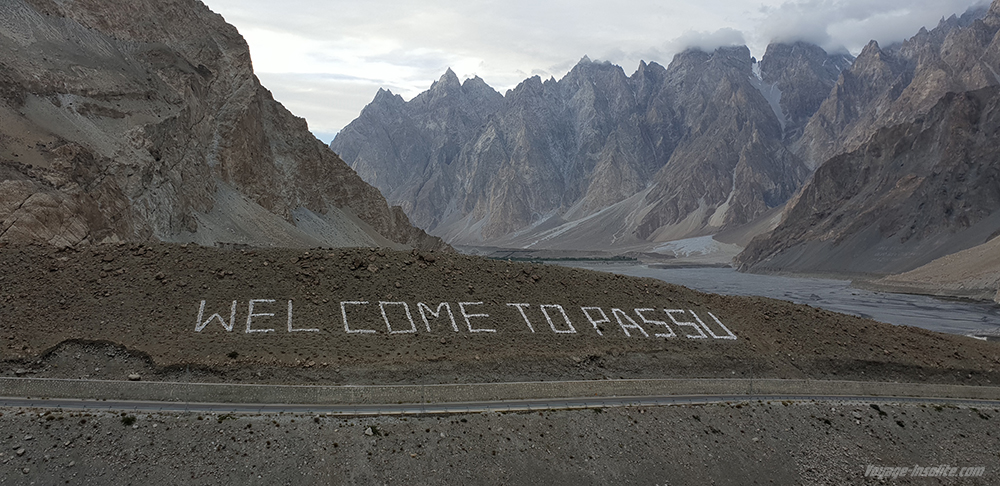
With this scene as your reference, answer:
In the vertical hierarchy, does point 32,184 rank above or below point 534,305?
above

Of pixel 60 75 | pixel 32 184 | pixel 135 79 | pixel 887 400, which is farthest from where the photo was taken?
pixel 135 79

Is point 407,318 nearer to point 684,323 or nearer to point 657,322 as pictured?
point 657,322

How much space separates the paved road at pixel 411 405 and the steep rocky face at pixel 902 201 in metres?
117

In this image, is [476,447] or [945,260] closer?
[476,447]

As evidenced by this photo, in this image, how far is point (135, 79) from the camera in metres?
53.1

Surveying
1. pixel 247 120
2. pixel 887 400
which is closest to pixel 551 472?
pixel 887 400

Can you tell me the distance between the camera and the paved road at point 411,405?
63.2ft

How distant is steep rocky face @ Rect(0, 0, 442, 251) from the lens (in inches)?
1470

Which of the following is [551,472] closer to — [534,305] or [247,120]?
[534,305]

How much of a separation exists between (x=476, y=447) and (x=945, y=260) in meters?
119

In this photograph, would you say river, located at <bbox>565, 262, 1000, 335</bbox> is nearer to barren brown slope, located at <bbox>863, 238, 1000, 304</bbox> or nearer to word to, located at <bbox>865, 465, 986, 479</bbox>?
barren brown slope, located at <bbox>863, 238, 1000, 304</bbox>

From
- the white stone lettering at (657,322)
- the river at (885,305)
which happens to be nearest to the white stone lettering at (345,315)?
the white stone lettering at (657,322)

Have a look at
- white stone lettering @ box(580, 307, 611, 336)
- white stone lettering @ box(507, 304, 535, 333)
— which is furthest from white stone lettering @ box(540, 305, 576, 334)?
white stone lettering @ box(580, 307, 611, 336)

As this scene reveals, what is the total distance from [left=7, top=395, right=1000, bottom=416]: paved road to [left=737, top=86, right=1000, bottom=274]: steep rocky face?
11727cm
